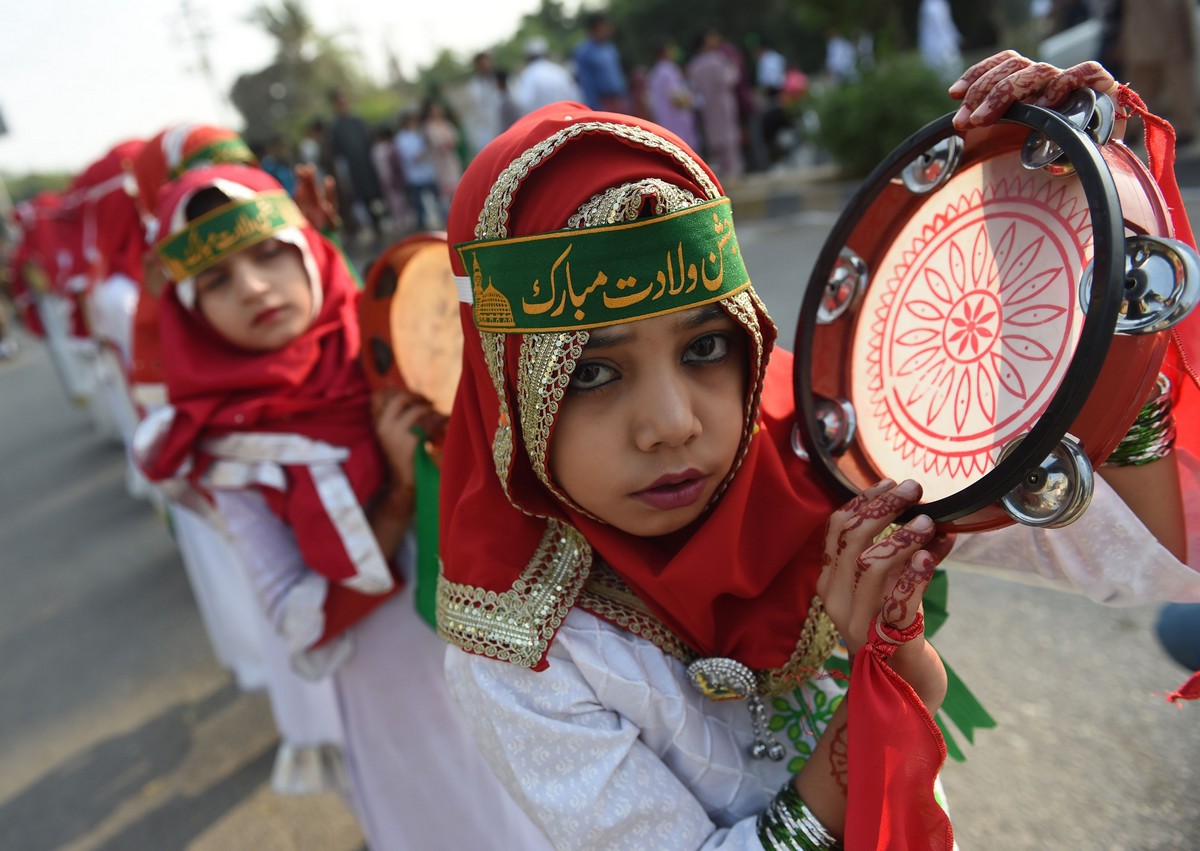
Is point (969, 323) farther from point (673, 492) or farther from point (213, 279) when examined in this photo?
point (213, 279)

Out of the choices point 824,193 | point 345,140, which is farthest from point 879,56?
point 345,140

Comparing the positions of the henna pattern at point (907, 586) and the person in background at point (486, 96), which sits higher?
the person in background at point (486, 96)

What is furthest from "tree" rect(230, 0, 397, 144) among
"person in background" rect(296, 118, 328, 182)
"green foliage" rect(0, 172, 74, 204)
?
"person in background" rect(296, 118, 328, 182)

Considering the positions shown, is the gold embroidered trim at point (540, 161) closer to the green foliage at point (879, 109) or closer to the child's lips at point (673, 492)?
the child's lips at point (673, 492)

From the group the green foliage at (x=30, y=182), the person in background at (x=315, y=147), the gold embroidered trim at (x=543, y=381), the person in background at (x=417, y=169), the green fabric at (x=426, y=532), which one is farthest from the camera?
the green foliage at (x=30, y=182)

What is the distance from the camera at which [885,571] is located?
95cm

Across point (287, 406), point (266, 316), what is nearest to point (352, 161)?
point (266, 316)

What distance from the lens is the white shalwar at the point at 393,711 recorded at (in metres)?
1.90

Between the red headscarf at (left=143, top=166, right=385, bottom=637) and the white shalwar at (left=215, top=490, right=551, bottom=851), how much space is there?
0.22 feet

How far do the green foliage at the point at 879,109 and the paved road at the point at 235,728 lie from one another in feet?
12.2

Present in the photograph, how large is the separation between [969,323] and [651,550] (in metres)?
0.52

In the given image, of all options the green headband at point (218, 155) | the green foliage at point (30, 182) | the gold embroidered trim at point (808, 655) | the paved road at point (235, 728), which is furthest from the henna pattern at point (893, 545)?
the green foliage at point (30, 182)

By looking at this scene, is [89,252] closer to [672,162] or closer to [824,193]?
[672,162]

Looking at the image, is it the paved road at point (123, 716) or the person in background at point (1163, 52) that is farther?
the person in background at point (1163, 52)
